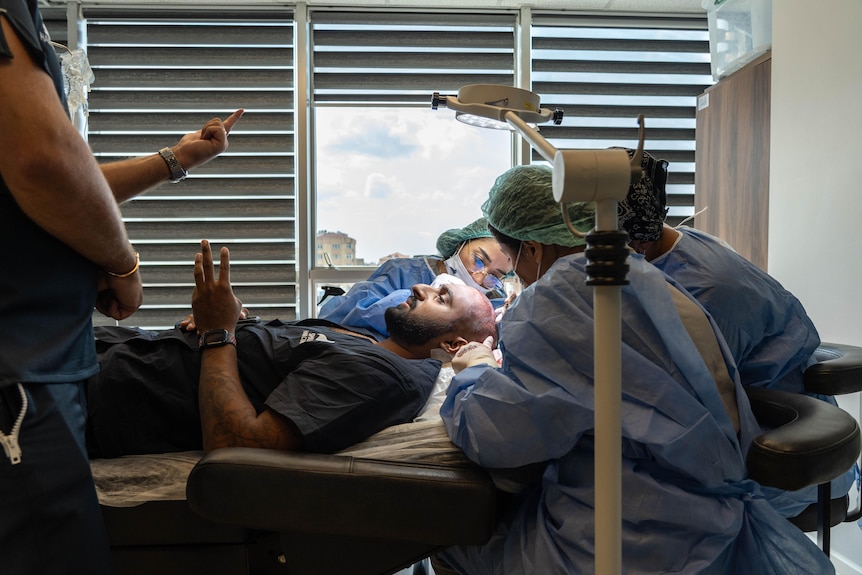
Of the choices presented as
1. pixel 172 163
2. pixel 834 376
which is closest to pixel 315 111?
pixel 172 163

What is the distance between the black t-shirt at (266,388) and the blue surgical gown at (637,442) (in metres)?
0.28

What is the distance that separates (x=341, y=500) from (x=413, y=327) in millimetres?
953

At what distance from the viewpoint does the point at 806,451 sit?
86cm

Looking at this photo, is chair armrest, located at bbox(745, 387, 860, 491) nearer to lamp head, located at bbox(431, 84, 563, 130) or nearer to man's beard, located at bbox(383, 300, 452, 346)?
lamp head, located at bbox(431, 84, 563, 130)

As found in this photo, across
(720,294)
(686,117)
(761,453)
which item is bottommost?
(761,453)

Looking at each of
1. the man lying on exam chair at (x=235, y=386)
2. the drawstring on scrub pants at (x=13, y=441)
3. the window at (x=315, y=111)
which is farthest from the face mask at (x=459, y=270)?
the drawstring on scrub pants at (x=13, y=441)

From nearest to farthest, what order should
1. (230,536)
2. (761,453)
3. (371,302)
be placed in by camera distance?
(761,453)
(230,536)
(371,302)

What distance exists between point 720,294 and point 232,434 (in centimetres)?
104

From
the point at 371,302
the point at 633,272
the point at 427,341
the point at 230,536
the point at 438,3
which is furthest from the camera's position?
the point at 438,3

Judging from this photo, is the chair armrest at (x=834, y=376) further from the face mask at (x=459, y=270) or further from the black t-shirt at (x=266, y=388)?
the face mask at (x=459, y=270)

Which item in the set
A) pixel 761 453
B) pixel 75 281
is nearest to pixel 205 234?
pixel 75 281

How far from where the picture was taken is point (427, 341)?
2074 mm

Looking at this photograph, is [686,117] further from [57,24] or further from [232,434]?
[57,24]

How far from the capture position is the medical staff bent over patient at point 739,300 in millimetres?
1325
